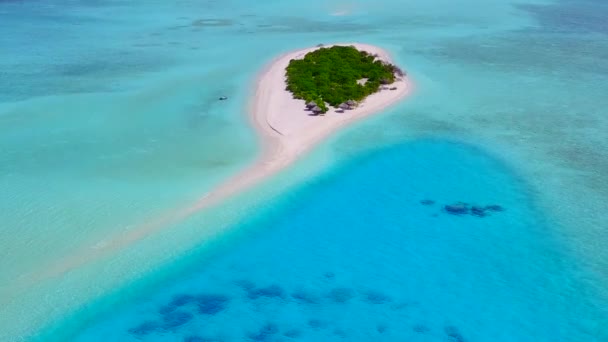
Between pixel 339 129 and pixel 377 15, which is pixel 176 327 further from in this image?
pixel 377 15

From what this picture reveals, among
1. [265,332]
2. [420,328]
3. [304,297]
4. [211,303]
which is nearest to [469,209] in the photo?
[420,328]

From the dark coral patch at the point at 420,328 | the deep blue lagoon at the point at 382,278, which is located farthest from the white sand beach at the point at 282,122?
the dark coral patch at the point at 420,328

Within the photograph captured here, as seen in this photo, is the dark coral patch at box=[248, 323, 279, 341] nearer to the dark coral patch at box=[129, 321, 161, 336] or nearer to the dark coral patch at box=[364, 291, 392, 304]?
the dark coral patch at box=[129, 321, 161, 336]

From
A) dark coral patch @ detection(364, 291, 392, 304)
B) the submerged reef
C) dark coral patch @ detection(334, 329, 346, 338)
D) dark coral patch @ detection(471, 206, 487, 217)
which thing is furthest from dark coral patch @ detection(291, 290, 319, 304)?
dark coral patch @ detection(471, 206, 487, 217)

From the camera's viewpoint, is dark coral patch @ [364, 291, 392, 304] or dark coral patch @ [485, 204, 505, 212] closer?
dark coral patch @ [364, 291, 392, 304]

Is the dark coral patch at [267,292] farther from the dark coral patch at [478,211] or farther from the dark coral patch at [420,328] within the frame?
the dark coral patch at [478,211]

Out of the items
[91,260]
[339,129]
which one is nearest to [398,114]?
[339,129]
